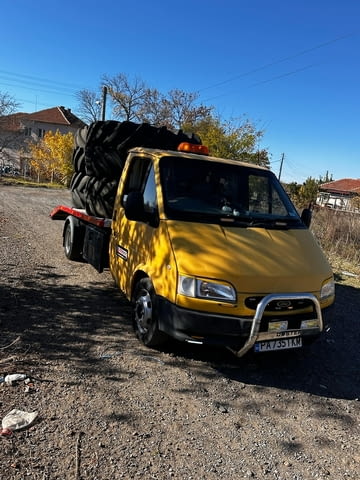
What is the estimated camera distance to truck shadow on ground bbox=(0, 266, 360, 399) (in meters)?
3.96

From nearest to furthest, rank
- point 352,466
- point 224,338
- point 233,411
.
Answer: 1. point 352,466
2. point 233,411
3. point 224,338

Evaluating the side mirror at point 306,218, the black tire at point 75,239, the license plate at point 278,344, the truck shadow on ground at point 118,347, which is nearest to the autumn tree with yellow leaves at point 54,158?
the black tire at point 75,239

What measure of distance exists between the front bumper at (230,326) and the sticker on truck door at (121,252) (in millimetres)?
1236

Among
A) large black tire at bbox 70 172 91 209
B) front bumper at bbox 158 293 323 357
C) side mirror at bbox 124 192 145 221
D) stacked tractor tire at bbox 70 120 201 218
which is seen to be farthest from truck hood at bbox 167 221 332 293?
large black tire at bbox 70 172 91 209

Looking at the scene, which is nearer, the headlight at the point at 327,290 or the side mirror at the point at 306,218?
the headlight at the point at 327,290

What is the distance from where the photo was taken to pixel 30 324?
4605 millimetres

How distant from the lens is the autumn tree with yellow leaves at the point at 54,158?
114ft

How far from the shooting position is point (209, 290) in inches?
140

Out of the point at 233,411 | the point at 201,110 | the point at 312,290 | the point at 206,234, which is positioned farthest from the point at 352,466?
the point at 201,110

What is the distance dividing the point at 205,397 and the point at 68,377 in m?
1.25

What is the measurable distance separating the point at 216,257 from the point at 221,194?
1.21 metres

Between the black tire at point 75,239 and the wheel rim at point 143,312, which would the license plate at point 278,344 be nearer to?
the wheel rim at point 143,312

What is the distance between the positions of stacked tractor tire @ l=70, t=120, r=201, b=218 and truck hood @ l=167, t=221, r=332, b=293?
2.49m

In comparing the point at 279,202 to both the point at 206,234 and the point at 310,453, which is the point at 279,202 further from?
the point at 310,453
